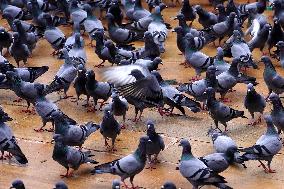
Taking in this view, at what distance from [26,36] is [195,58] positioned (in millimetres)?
3744

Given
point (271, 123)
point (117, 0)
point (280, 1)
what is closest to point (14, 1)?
point (117, 0)

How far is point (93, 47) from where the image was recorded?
17250mm

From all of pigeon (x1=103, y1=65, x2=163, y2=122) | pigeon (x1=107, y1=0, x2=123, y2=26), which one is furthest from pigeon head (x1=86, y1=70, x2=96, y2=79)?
→ pigeon (x1=107, y1=0, x2=123, y2=26)

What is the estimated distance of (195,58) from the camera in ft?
48.7

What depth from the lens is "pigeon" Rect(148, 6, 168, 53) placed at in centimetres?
1616

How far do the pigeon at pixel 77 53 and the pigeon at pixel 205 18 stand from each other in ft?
10.9

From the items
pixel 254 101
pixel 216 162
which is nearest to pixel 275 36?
pixel 254 101

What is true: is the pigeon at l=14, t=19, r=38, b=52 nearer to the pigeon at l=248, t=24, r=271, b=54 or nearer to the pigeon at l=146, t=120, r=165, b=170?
the pigeon at l=248, t=24, r=271, b=54

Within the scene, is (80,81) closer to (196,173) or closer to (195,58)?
(195,58)

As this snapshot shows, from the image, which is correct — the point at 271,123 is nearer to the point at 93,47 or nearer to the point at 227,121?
the point at 227,121

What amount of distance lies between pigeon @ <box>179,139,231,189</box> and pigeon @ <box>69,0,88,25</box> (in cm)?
730

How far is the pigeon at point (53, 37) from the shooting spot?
16.3m

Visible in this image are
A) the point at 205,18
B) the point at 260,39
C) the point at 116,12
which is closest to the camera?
the point at 260,39

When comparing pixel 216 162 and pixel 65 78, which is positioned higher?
pixel 216 162
